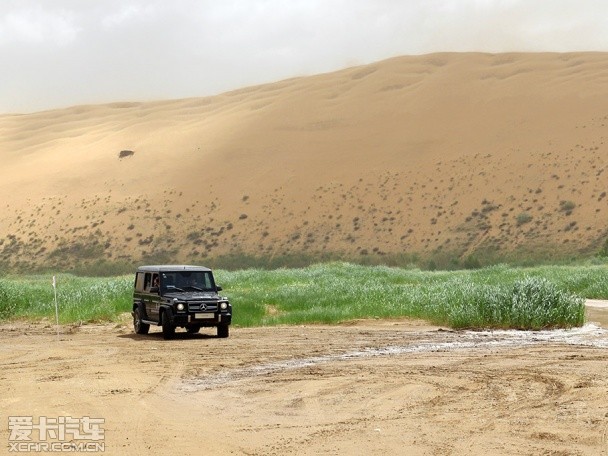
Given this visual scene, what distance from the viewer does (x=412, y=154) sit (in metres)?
85.8

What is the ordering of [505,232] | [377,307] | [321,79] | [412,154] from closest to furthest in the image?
1. [377,307]
2. [505,232]
3. [412,154]
4. [321,79]

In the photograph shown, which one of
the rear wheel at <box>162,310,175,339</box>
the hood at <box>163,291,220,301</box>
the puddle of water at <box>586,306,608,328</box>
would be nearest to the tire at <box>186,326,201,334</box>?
the rear wheel at <box>162,310,175,339</box>

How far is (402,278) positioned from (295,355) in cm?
2453

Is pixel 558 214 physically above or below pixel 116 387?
below

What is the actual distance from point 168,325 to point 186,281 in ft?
4.78

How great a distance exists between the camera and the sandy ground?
998 cm

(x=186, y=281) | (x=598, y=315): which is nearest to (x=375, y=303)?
(x=598, y=315)

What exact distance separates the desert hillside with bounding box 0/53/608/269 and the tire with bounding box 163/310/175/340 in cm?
4588

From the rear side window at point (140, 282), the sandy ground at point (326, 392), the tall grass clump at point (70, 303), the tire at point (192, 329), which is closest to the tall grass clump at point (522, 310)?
the sandy ground at point (326, 392)

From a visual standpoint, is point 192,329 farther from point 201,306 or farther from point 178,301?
point 178,301

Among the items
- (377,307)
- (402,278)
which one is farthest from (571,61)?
(377,307)

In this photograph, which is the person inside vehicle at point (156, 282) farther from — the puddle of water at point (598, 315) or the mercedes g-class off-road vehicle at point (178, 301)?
the puddle of water at point (598, 315)

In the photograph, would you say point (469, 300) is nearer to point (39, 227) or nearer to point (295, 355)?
point (295, 355)

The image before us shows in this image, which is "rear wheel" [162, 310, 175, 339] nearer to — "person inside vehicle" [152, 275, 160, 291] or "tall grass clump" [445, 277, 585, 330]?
"person inside vehicle" [152, 275, 160, 291]
